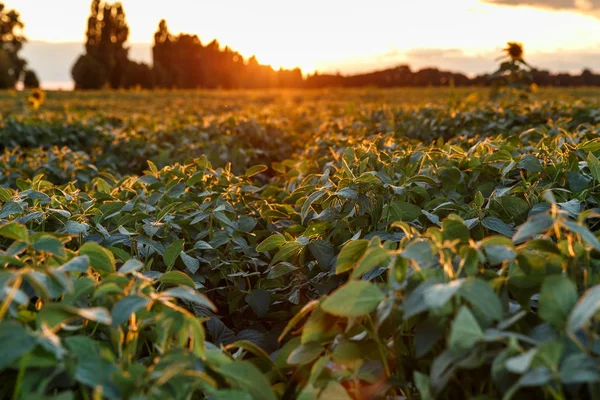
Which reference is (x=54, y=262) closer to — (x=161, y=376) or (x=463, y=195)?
(x=161, y=376)

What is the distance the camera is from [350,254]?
1339 mm

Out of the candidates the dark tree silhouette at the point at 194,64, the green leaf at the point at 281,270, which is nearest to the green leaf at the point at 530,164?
the green leaf at the point at 281,270

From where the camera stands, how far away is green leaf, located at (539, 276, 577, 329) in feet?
3.21

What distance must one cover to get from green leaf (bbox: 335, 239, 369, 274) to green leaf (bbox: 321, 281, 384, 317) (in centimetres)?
24

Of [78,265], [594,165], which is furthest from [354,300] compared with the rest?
[594,165]

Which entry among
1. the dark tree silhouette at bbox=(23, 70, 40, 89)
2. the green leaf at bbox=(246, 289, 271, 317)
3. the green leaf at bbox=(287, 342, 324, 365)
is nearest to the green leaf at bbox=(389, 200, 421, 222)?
the green leaf at bbox=(246, 289, 271, 317)

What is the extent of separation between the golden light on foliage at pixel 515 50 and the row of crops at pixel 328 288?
379 cm

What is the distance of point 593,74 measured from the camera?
34.3 metres

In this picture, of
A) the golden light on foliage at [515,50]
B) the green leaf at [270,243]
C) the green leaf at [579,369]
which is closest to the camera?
the green leaf at [579,369]

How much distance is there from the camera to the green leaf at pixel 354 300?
1075mm

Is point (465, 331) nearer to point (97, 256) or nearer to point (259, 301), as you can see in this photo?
point (97, 256)

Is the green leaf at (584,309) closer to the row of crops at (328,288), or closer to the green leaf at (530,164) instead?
the row of crops at (328,288)

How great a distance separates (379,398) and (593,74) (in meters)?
37.9

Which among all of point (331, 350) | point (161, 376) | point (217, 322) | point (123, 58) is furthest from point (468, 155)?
point (123, 58)
